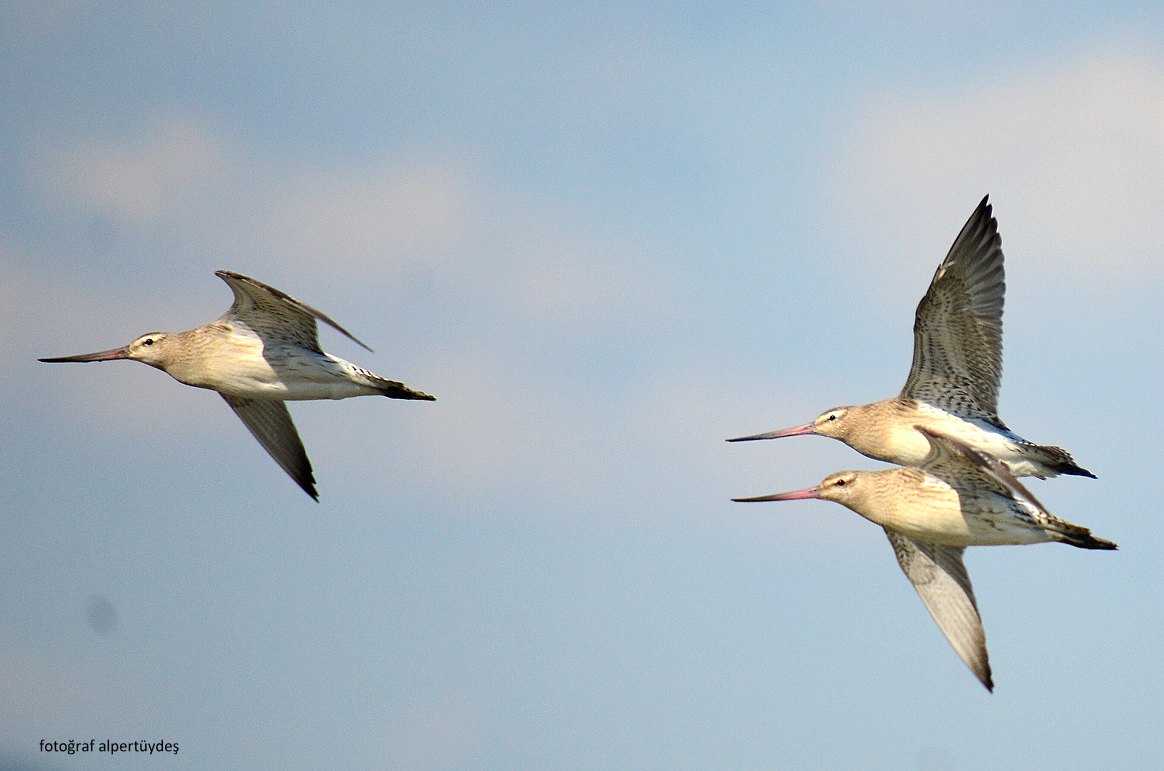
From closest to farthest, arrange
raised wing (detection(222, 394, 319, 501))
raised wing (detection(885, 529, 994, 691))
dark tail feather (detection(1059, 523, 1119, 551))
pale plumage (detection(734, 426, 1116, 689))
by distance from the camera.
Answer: dark tail feather (detection(1059, 523, 1119, 551)) → pale plumage (detection(734, 426, 1116, 689)) → raised wing (detection(885, 529, 994, 691)) → raised wing (detection(222, 394, 319, 501))

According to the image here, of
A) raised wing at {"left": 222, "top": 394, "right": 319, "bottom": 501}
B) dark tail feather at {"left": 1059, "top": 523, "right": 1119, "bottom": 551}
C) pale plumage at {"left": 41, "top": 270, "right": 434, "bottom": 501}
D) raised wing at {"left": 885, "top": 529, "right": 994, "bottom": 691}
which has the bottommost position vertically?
raised wing at {"left": 885, "top": 529, "right": 994, "bottom": 691}

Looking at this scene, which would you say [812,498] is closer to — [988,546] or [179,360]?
[988,546]

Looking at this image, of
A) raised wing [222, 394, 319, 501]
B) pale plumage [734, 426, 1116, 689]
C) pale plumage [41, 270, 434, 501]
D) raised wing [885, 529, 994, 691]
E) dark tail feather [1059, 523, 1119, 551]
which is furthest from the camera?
raised wing [222, 394, 319, 501]

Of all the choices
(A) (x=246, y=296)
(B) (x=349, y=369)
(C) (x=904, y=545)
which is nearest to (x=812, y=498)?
(C) (x=904, y=545)

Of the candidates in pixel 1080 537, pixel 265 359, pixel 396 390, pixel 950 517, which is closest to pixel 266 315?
pixel 265 359

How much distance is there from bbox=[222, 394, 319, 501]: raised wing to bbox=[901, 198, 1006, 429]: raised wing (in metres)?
6.25

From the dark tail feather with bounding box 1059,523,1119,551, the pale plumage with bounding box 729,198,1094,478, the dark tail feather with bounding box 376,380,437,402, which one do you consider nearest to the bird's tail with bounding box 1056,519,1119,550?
the dark tail feather with bounding box 1059,523,1119,551

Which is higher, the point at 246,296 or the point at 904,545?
the point at 246,296

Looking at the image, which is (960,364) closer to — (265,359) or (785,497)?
(785,497)

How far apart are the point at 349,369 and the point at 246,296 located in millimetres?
1147

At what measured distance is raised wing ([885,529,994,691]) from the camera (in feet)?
49.6

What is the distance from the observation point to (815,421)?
1734 centimetres

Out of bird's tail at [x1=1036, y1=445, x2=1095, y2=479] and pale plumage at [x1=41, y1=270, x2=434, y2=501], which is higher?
pale plumage at [x1=41, y1=270, x2=434, y2=501]

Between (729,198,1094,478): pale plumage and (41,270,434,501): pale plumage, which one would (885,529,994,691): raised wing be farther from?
(41,270,434,501): pale plumage
